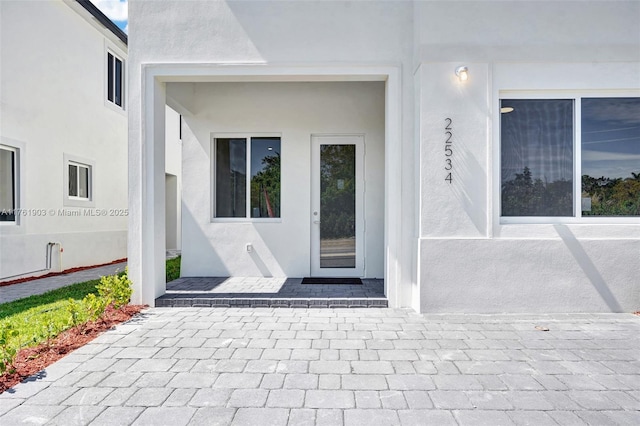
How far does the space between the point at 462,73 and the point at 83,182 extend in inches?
386

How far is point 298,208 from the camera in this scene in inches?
308

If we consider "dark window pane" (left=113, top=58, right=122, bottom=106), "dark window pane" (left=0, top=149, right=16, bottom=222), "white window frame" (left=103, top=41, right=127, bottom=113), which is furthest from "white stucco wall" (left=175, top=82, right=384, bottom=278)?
"dark window pane" (left=113, top=58, right=122, bottom=106)

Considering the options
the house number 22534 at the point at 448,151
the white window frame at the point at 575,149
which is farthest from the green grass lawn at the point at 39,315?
the white window frame at the point at 575,149

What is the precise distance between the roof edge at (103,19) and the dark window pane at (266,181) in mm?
4401

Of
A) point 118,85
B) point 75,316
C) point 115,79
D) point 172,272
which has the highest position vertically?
point 115,79

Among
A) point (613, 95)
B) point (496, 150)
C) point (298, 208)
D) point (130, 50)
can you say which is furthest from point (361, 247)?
point (130, 50)

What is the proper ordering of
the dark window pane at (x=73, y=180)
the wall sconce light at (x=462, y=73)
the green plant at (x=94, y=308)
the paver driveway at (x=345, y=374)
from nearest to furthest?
1. the paver driveway at (x=345, y=374)
2. the green plant at (x=94, y=308)
3. the wall sconce light at (x=462, y=73)
4. the dark window pane at (x=73, y=180)

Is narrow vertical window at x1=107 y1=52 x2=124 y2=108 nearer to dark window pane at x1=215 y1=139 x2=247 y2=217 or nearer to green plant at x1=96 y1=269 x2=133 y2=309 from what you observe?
dark window pane at x1=215 y1=139 x2=247 y2=217

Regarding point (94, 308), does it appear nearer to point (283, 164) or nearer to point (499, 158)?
point (283, 164)

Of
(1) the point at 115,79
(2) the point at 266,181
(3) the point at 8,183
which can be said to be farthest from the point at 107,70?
(2) the point at 266,181

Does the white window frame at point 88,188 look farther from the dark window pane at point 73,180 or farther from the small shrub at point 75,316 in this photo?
the small shrub at point 75,316

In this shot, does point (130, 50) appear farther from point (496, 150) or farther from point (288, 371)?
point (496, 150)

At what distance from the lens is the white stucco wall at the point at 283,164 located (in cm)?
771

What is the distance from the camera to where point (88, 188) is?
10.7m
